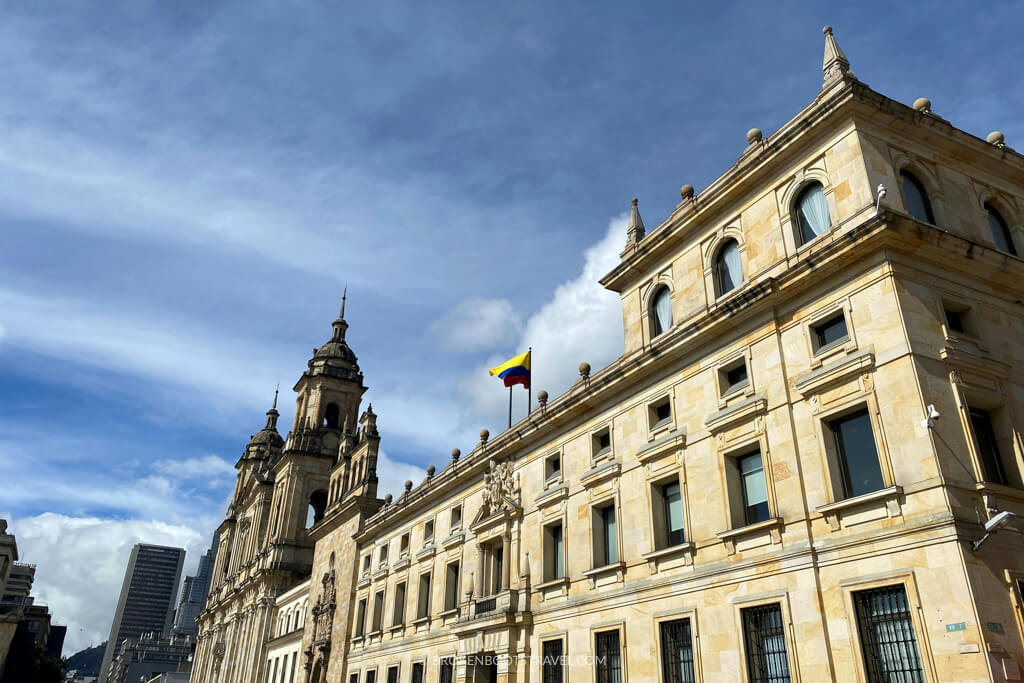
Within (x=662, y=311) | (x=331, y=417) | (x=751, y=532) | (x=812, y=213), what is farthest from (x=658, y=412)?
(x=331, y=417)

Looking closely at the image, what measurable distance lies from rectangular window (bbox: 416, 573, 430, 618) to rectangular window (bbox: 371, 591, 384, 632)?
5.02 m

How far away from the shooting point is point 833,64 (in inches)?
845

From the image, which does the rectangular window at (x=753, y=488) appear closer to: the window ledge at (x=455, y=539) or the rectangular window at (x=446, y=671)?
the window ledge at (x=455, y=539)

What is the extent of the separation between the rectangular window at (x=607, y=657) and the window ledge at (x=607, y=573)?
5.33 feet

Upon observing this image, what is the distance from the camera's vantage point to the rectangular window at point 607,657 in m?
23.1

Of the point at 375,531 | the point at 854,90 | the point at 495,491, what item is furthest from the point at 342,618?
the point at 854,90

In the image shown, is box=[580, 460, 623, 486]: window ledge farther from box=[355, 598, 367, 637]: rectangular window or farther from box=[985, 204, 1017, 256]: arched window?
box=[355, 598, 367, 637]: rectangular window

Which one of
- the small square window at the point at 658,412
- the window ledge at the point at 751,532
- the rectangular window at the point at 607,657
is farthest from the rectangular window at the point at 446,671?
the window ledge at the point at 751,532

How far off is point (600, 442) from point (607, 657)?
719cm

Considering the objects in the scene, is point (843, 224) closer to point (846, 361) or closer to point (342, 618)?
point (846, 361)

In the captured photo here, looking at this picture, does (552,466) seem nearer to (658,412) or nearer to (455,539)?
(658,412)

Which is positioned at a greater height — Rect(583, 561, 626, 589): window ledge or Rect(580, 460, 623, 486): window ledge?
Rect(580, 460, 623, 486): window ledge

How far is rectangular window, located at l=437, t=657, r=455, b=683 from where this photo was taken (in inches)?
1275

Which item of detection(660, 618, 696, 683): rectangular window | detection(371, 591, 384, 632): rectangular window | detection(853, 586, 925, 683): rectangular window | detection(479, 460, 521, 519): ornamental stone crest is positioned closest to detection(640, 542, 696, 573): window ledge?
detection(660, 618, 696, 683): rectangular window
